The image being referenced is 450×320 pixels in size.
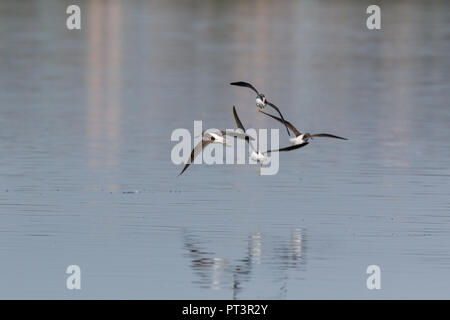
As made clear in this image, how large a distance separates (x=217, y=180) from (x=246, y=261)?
26.7ft

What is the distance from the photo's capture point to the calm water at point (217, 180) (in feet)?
69.3

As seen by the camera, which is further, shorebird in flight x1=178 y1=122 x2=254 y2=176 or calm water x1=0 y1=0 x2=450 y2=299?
calm water x1=0 y1=0 x2=450 y2=299

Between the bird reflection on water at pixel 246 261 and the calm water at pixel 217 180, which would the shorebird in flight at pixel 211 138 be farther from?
the calm water at pixel 217 180

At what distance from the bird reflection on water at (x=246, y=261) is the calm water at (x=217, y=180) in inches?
1.9

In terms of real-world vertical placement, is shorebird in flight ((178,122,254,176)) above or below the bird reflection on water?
above

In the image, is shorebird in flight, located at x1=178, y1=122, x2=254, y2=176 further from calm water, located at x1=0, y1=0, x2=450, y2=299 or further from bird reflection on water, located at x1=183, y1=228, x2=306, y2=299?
calm water, located at x1=0, y1=0, x2=450, y2=299

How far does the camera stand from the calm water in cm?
2111

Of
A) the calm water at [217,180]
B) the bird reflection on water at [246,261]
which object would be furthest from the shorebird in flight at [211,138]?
the calm water at [217,180]

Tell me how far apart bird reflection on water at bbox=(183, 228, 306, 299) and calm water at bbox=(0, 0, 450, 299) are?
0.05 meters

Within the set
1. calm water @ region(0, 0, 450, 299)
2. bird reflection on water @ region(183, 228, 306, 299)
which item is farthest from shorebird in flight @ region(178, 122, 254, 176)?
calm water @ region(0, 0, 450, 299)

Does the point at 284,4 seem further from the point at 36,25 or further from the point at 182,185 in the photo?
the point at 182,185

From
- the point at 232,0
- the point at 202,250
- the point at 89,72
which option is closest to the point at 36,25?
the point at 89,72

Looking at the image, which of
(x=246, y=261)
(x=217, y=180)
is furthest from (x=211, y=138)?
(x=217, y=180)

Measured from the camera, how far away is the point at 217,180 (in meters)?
29.9
